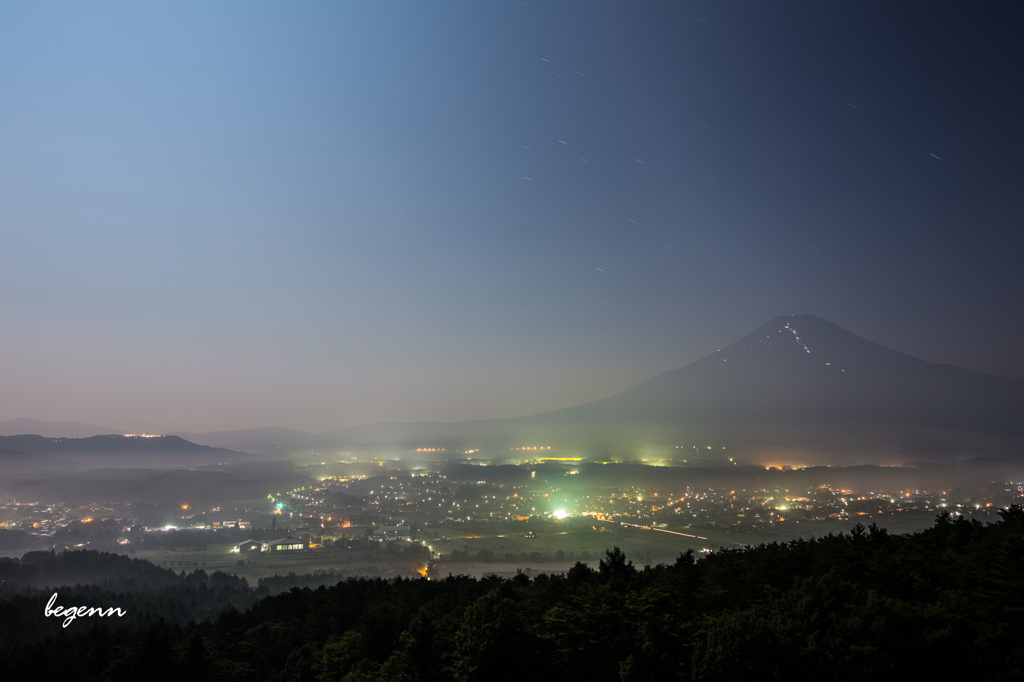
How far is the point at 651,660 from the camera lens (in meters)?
18.4

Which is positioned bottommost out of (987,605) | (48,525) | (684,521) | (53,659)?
(48,525)

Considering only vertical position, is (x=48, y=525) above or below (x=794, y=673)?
below

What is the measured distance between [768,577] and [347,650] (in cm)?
2056

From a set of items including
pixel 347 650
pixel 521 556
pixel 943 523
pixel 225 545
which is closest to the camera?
pixel 347 650

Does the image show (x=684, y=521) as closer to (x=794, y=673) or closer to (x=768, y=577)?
(x=768, y=577)

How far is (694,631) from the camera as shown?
63.6ft

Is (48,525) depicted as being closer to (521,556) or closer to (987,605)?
(521,556)

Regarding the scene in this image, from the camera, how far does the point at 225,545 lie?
11344 centimetres

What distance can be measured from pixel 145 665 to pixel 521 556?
5592 centimetres

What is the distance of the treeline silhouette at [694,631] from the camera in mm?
16703

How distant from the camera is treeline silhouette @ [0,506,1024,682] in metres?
16.7

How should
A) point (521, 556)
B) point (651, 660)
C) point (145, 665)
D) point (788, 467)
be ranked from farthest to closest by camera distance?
point (788, 467) → point (521, 556) → point (145, 665) → point (651, 660)

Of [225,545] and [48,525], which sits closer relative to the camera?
[225,545]

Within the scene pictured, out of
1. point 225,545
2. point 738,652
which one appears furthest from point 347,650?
point 225,545
